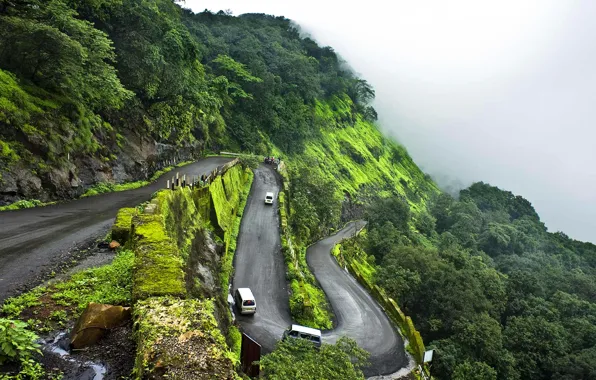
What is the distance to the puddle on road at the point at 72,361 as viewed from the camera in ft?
19.4

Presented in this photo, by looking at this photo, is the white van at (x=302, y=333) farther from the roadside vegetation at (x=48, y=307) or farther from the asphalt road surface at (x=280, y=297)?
the roadside vegetation at (x=48, y=307)

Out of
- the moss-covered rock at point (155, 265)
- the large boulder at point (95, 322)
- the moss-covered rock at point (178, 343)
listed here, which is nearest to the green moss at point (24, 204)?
the moss-covered rock at point (155, 265)

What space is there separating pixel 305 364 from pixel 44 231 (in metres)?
9.63

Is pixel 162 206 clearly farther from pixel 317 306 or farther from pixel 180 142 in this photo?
pixel 180 142

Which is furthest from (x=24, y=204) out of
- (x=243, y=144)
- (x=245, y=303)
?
(x=243, y=144)

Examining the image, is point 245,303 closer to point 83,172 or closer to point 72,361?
point 83,172

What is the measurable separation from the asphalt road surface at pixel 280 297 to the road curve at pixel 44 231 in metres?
8.46

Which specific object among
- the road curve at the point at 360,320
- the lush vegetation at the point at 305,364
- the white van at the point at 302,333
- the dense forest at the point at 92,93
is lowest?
the road curve at the point at 360,320

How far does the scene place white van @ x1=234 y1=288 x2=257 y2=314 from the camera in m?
19.6

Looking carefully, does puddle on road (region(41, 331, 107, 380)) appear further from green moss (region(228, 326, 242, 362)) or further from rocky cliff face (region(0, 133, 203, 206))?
rocky cliff face (region(0, 133, 203, 206))

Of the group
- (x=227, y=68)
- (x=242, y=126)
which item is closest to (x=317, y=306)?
(x=242, y=126)

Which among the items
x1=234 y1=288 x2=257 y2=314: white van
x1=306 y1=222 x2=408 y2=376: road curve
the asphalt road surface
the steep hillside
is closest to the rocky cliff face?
the steep hillside

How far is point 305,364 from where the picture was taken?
10781 millimetres

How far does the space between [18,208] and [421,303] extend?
100ft
